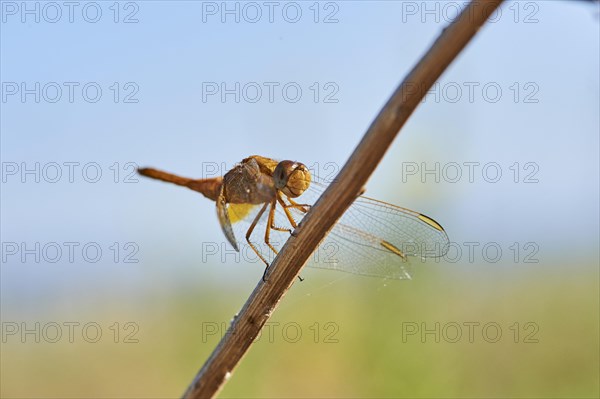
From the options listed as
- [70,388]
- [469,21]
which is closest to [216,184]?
[469,21]

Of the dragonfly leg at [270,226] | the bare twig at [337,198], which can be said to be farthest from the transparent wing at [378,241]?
the bare twig at [337,198]

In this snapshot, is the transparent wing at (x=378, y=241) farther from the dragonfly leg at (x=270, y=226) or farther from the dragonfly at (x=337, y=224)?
the dragonfly leg at (x=270, y=226)

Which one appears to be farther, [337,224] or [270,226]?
[270,226]

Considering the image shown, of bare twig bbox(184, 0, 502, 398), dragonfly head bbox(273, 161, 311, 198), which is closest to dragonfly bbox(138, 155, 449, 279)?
dragonfly head bbox(273, 161, 311, 198)

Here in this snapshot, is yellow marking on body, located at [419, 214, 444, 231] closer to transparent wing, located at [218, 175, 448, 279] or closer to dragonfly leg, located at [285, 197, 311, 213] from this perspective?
transparent wing, located at [218, 175, 448, 279]

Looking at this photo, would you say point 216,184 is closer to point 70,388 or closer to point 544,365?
point 544,365

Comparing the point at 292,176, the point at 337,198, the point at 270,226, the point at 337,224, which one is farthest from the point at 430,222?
the point at 337,198

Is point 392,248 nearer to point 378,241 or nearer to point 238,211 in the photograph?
point 378,241
